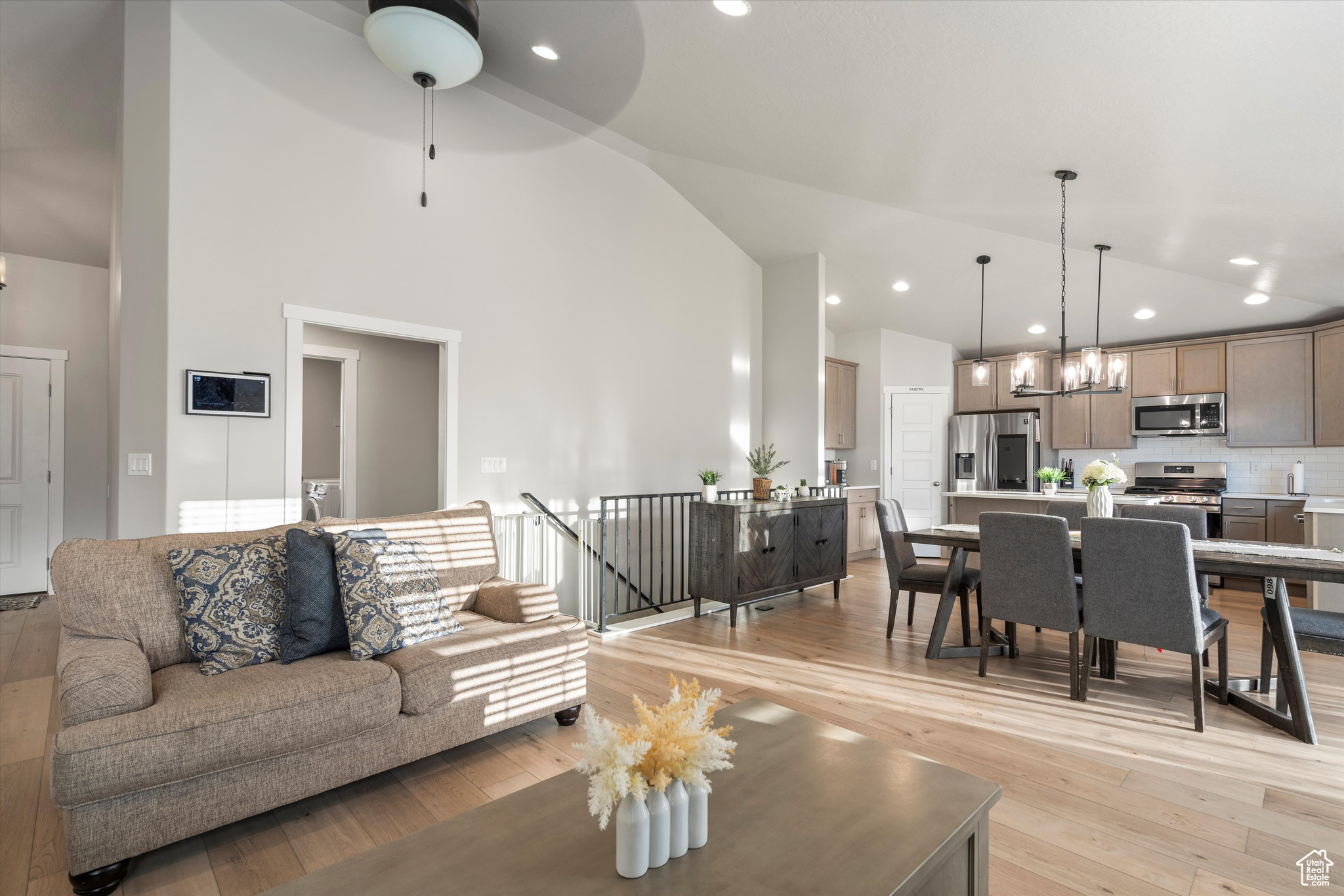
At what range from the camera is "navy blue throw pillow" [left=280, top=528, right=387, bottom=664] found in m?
→ 2.44

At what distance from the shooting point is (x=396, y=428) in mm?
6305

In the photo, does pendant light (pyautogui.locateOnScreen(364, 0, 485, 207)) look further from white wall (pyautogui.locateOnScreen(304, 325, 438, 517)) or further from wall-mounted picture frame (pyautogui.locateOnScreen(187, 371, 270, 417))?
white wall (pyautogui.locateOnScreen(304, 325, 438, 517))

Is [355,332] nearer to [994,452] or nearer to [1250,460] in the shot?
[994,452]

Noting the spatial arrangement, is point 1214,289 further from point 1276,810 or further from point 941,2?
point 1276,810

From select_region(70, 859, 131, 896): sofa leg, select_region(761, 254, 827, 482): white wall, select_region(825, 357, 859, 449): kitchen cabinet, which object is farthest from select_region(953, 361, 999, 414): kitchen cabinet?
select_region(70, 859, 131, 896): sofa leg

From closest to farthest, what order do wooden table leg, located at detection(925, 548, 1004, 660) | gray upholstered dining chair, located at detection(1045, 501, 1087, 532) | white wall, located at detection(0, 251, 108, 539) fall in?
1. wooden table leg, located at detection(925, 548, 1004, 660)
2. gray upholstered dining chair, located at detection(1045, 501, 1087, 532)
3. white wall, located at detection(0, 251, 108, 539)

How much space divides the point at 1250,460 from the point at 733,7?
653cm

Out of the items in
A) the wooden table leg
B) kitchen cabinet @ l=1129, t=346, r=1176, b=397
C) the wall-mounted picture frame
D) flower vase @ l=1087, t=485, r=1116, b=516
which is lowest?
the wooden table leg

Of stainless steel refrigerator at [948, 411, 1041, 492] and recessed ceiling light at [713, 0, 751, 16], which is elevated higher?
recessed ceiling light at [713, 0, 751, 16]

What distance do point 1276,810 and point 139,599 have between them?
4.04 metres

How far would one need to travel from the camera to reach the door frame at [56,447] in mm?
5520

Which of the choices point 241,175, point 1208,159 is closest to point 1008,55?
point 1208,159

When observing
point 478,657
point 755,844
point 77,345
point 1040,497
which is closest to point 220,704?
point 478,657

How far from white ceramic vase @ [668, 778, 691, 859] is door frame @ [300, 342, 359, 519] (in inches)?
226
